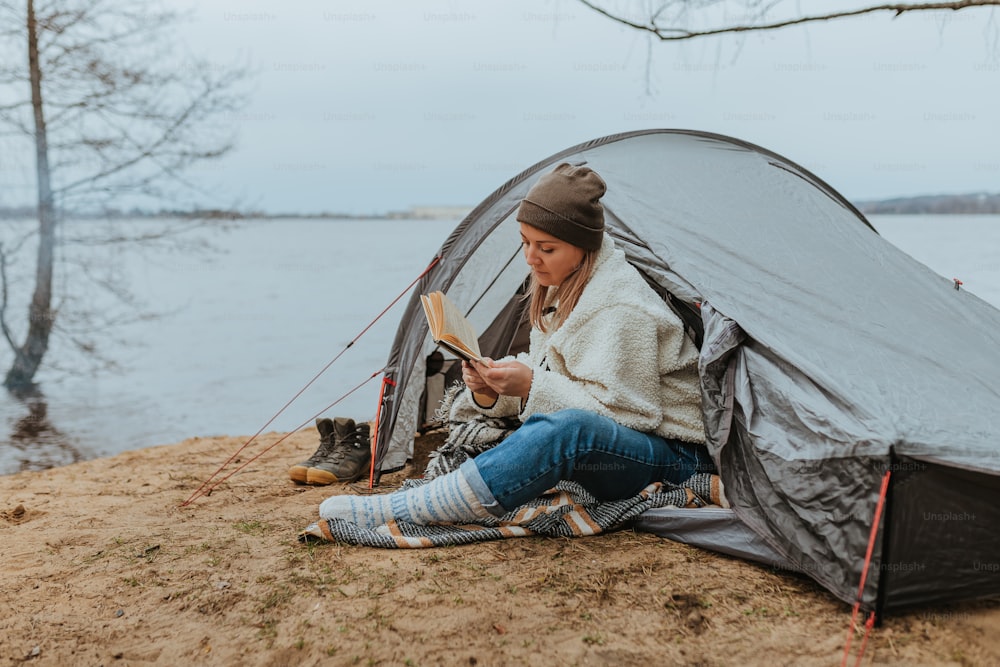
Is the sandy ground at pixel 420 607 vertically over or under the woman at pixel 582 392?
under

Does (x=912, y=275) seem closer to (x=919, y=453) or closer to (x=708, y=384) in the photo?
(x=708, y=384)

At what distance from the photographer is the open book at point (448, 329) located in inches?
89.5

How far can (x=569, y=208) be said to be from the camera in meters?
2.42

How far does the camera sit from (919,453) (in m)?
1.77

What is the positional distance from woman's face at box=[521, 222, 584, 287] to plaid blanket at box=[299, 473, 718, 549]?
2.30 feet

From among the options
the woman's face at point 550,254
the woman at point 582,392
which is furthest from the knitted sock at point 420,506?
the woman's face at point 550,254

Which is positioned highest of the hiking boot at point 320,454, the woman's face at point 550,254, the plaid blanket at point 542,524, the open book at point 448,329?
the woman's face at point 550,254

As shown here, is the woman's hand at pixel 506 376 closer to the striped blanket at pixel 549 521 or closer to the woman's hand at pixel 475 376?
the woman's hand at pixel 475 376

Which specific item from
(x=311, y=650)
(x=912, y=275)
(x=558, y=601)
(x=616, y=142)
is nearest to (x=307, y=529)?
(x=311, y=650)

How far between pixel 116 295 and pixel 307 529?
465 cm

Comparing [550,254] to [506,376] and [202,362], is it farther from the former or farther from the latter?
[202,362]

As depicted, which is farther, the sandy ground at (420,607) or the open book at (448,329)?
the open book at (448,329)

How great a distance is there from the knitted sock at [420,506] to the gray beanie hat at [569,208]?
783mm

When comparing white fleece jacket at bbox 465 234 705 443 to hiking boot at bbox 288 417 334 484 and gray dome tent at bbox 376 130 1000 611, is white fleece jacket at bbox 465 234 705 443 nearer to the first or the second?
gray dome tent at bbox 376 130 1000 611
